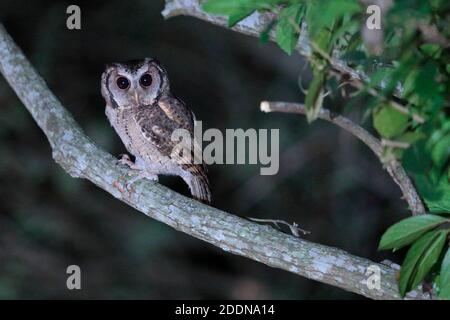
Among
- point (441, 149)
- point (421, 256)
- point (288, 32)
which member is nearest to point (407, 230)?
point (421, 256)

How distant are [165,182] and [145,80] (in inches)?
60.1

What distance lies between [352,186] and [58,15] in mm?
2317

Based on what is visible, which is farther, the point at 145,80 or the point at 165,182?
the point at 165,182

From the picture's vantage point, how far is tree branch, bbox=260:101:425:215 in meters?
1.48

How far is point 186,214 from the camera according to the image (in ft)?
7.21

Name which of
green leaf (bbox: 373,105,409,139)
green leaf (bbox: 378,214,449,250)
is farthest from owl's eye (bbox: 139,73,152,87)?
green leaf (bbox: 373,105,409,139)

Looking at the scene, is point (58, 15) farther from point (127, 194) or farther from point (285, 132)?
point (127, 194)

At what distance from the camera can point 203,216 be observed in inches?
85.1

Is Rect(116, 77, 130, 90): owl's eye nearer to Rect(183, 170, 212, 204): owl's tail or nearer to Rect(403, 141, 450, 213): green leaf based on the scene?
Rect(183, 170, 212, 204): owl's tail

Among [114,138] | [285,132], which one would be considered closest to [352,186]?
[285,132]

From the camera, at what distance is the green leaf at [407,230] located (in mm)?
1459

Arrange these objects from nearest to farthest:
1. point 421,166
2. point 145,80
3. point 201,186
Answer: point 421,166 < point 201,186 < point 145,80

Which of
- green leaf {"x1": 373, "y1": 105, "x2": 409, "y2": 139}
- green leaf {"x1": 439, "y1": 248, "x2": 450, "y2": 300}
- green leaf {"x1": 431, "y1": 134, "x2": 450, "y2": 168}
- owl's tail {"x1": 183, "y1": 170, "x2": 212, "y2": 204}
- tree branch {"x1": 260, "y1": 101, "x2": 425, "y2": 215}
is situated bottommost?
green leaf {"x1": 439, "y1": 248, "x2": 450, "y2": 300}

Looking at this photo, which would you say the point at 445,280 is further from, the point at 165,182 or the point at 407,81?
the point at 165,182
